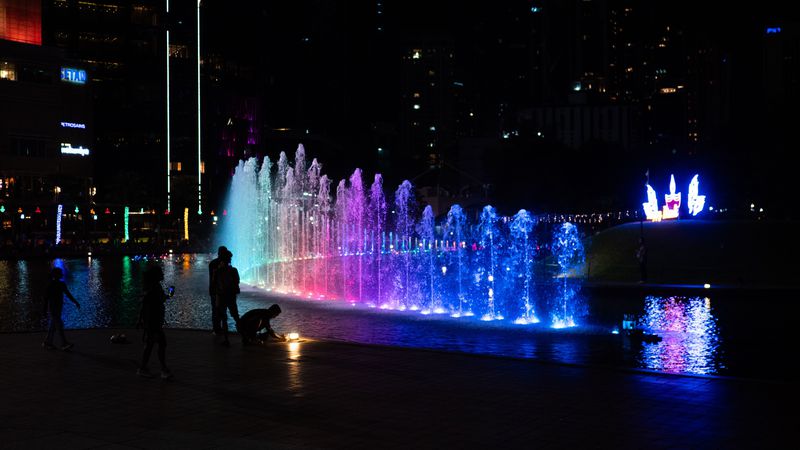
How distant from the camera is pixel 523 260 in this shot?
45.6m

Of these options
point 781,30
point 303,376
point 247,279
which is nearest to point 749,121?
point 247,279

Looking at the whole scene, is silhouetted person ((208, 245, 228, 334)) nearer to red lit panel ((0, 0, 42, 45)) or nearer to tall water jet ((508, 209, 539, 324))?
tall water jet ((508, 209, 539, 324))

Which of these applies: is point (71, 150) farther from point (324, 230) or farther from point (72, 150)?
point (324, 230)

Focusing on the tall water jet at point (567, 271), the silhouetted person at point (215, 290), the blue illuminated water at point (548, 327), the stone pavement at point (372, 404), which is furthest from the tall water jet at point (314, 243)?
the stone pavement at point (372, 404)

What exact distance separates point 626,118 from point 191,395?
188m

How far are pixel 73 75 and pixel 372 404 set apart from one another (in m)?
77.6

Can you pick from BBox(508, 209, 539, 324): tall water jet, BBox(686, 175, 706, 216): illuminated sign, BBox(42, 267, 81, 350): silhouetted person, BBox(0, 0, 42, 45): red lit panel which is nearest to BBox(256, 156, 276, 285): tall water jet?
BBox(508, 209, 539, 324): tall water jet

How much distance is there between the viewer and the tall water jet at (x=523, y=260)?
22.6 metres

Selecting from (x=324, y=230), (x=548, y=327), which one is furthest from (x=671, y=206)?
(x=324, y=230)

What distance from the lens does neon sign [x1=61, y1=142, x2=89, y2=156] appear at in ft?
259

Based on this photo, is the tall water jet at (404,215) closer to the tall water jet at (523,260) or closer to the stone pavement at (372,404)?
the tall water jet at (523,260)

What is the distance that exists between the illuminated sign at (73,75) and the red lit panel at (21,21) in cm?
426

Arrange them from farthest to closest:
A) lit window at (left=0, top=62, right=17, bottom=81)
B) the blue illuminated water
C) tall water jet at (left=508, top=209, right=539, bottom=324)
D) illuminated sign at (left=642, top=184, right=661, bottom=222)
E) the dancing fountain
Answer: lit window at (left=0, top=62, right=17, bottom=81) → illuminated sign at (left=642, top=184, right=661, bottom=222) → the dancing fountain → tall water jet at (left=508, top=209, right=539, bottom=324) → the blue illuminated water

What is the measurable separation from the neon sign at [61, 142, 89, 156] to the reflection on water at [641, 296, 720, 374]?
215 feet
